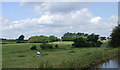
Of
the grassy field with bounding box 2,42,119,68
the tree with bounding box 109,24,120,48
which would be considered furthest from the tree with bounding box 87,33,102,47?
the grassy field with bounding box 2,42,119,68

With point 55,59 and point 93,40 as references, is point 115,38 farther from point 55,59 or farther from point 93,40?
point 55,59

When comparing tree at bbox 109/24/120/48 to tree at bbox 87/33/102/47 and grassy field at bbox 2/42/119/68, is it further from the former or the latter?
grassy field at bbox 2/42/119/68

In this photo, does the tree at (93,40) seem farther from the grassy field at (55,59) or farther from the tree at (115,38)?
the grassy field at (55,59)

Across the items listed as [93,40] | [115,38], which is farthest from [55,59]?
[93,40]

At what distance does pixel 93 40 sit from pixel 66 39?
70.1 metres

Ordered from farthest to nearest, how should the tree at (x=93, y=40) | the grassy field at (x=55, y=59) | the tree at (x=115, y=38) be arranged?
the tree at (x=93, y=40) < the tree at (x=115, y=38) < the grassy field at (x=55, y=59)

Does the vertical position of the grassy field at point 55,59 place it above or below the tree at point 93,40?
below

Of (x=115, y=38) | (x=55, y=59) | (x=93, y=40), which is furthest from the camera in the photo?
(x=93, y=40)

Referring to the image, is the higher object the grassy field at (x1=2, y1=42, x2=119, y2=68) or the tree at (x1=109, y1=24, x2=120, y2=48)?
the tree at (x1=109, y1=24, x2=120, y2=48)

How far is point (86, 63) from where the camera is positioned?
17203 mm

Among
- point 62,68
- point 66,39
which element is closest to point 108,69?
point 62,68

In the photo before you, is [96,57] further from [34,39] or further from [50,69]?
[34,39]

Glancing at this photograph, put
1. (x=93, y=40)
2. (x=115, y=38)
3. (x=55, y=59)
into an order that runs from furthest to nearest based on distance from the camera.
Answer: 1. (x=93, y=40)
2. (x=115, y=38)
3. (x=55, y=59)

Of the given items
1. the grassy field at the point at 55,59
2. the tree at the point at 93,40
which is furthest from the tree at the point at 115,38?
the grassy field at the point at 55,59
